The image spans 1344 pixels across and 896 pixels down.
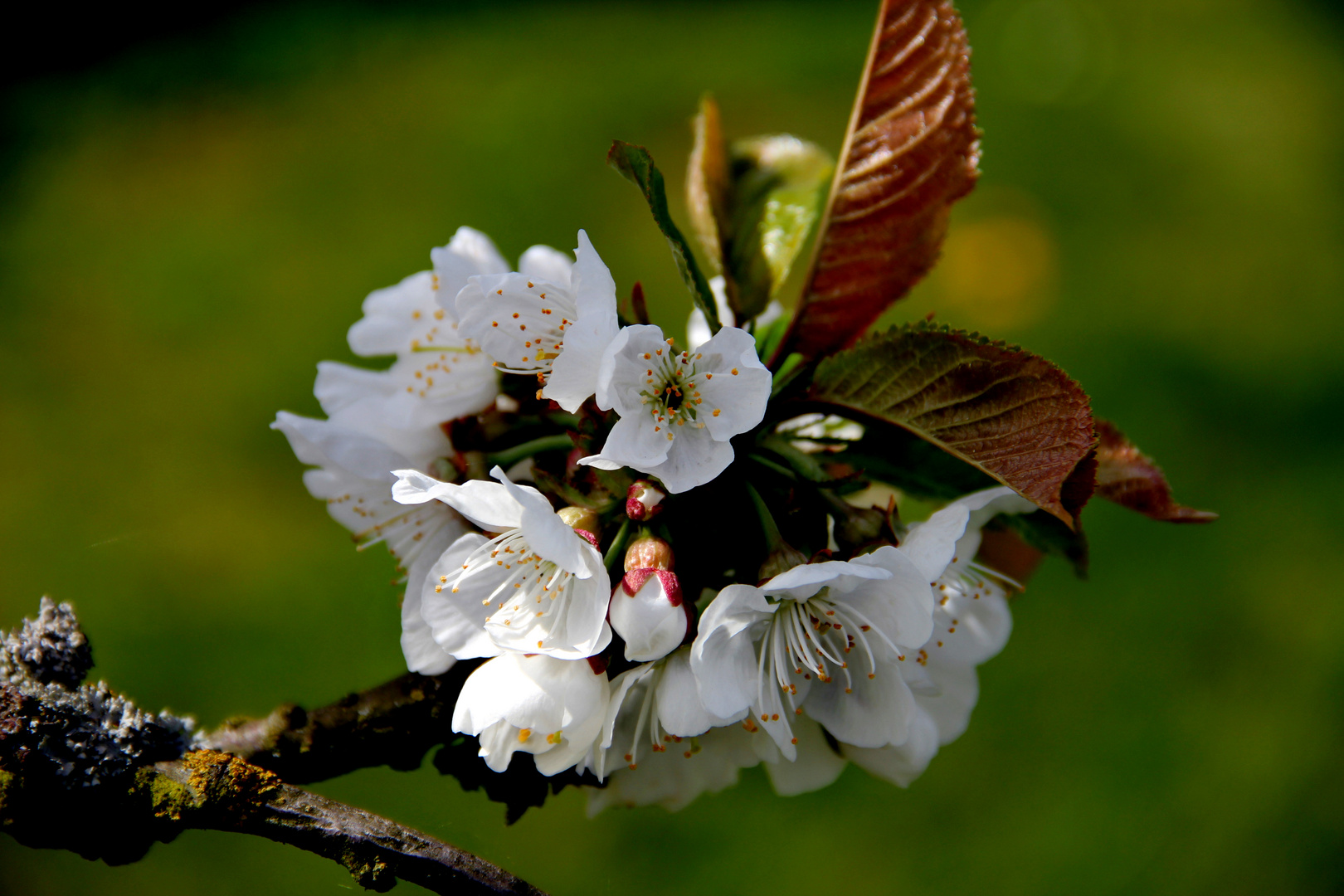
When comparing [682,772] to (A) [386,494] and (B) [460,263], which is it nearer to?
(A) [386,494]

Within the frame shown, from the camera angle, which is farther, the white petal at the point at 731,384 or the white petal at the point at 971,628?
the white petal at the point at 971,628

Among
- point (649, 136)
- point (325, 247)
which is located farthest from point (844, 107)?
point (325, 247)

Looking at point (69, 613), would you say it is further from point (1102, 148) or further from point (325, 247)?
point (1102, 148)

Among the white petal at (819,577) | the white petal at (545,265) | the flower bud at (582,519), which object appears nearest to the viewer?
the white petal at (819,577)

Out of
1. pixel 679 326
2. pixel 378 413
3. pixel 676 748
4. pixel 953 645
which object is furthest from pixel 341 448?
pixel 679 326

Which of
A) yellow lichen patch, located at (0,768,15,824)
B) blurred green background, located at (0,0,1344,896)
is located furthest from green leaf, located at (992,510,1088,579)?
yellow lichen patch, located at (0,768,15,824)

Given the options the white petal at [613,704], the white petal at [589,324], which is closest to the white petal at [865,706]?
the white petal at [613,704]

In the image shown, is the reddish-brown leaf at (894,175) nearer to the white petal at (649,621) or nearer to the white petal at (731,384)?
the white petal at (731,384)
